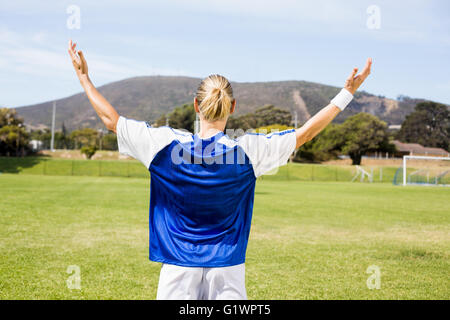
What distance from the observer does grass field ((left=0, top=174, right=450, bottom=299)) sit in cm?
633

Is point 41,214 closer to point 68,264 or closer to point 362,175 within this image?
point 68,264

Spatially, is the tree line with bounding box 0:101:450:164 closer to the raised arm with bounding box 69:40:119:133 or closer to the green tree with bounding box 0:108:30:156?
the green tree with bounding box 0:108:30:156

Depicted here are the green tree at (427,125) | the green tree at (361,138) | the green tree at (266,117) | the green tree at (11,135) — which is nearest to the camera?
the green tree at (11,135)

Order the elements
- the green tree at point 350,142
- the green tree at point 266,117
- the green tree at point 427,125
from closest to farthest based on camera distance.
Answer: the green tree at point 350,142 → the green tree at point 427,125 → the green tree at point 266,117

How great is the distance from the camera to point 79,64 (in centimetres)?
247

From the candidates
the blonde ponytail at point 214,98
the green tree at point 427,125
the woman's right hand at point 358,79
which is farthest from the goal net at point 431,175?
the green tree at point 427,125

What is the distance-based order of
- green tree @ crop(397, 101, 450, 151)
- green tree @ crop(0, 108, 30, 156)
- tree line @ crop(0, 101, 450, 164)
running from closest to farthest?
green tree @ crop(0, 108, 30, 156), tree line @ crop(0, 101, 450, 164), green tree @ crop(397, 101, 450, 151)

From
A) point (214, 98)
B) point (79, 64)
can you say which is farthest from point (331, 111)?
point (79, 64)

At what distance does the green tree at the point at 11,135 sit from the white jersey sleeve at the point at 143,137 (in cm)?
7271

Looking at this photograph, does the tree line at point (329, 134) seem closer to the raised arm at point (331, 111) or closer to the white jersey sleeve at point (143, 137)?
the raised arm at point (331, 111)

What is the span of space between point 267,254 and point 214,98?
23.5 ft

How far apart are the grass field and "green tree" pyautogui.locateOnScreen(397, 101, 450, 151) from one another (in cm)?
9776

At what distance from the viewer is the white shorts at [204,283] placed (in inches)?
91.4

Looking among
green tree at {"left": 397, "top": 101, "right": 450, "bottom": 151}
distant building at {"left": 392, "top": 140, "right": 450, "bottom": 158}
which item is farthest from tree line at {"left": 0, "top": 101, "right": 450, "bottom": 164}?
distant building at {"left": 392, "top": 140, "right": 450, "bottom": 158}
